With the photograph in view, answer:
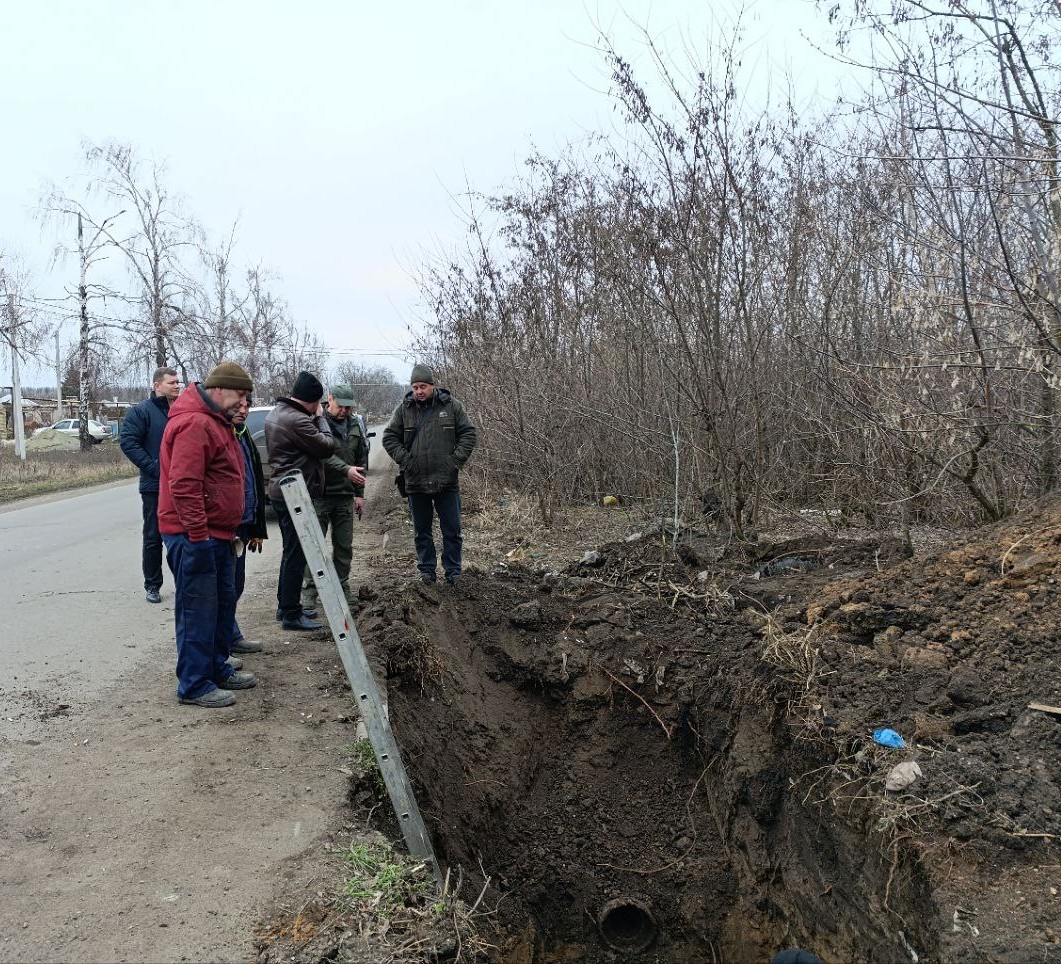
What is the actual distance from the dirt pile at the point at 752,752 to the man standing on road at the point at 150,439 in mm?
2190

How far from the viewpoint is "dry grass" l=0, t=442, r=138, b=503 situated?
755 inches

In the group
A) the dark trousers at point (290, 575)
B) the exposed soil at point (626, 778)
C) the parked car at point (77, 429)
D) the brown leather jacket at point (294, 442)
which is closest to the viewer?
the exposed soil at point (626, 778)

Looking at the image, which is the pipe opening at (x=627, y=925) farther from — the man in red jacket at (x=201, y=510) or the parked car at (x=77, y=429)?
the parked car at (x=77, y=429)

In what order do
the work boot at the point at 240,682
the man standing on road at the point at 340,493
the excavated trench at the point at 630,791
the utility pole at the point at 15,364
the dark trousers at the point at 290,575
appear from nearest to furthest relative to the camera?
the excavated trench at the point at 630,791, the work boot at the point at 240,682, the dark trousers at the point at 290,575, the man standing on road at the point at 340,493, the utility pole at the point at 15,364

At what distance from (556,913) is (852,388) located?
4894 millimetres

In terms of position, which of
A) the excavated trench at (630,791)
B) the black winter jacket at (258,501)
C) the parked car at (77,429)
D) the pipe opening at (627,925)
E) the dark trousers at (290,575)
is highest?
the parked car at (77,429)

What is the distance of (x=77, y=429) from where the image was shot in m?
50.3

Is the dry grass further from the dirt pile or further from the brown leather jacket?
the dirt pile

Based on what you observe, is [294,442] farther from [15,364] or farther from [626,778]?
[15,364]

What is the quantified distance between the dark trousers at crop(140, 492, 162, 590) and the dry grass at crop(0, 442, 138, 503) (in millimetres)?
9484

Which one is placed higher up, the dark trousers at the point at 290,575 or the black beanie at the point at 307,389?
the black beanie at the point at 307,389

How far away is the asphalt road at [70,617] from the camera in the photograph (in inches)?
209

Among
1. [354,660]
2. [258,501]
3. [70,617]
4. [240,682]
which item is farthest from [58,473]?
[354,660]

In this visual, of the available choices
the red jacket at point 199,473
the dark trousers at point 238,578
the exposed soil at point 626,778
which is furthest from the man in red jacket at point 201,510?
the dark trousers at point 238,578
